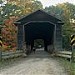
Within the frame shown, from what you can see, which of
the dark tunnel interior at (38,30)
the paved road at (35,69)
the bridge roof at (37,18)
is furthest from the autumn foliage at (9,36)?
the paved road at (35,69)

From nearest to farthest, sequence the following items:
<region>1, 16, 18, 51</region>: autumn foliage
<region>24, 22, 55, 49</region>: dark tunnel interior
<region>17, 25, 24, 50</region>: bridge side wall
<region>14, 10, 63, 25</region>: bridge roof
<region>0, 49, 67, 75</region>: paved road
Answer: <region>0, 49, 67, 75</region>: paved road → <region>14, 10, 63, 25</region>: bridge roof → <region>17, 25, 24, 50</region>: bridge side wall → <region>24, 22, 55, 49</region>: dark tunnel interior → <region>1, 16, 18, 51</region>: autumn foliage

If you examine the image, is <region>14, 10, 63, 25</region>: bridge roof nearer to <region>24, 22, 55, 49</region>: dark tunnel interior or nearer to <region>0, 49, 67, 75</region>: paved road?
<region>24, 22, 55, 49</region>: dark tunnel interior

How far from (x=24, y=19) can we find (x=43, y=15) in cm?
213

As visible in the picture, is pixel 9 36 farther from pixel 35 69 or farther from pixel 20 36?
pixel 35 69

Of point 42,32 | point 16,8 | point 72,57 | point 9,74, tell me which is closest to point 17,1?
point 16,8

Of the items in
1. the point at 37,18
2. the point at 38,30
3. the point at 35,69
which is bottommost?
the point at 35,69

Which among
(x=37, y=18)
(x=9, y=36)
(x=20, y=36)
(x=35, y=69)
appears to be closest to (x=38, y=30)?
(x=9, y=36)

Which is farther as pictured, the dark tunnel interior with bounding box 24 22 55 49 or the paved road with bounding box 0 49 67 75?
the dark tunnel interior with bounding box 24 22 55 49

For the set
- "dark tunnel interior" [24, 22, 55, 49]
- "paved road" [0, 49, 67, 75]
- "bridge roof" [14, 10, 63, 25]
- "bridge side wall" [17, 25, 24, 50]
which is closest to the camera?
"paved road" [0, 49, 67, 75]

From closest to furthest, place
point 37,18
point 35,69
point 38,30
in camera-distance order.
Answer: point 35,69 < point 37,18 < point 38,30

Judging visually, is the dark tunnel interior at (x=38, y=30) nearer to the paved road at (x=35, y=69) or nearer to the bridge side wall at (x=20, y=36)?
the bridge side wall at (x=20, y=36)

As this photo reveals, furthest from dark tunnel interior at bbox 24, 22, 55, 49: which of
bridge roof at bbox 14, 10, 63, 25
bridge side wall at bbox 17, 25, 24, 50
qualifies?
bridge roof at bbox 14, 10, 63, 25

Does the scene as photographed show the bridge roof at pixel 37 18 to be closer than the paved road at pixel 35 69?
No

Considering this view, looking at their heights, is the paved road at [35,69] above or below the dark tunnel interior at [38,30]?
below
